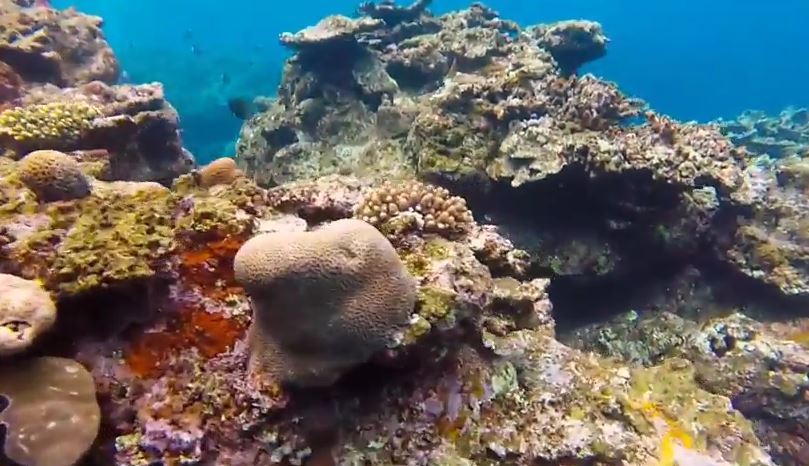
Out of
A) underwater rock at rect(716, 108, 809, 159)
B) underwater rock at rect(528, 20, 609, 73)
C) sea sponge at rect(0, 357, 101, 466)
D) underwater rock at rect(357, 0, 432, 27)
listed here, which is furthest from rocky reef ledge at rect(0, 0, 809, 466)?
underwater rock at rect(716, 108, 809, 159)

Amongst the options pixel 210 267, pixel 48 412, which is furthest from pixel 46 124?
pixel 48 412

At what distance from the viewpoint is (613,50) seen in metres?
66.1

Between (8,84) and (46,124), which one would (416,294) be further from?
(8,84)

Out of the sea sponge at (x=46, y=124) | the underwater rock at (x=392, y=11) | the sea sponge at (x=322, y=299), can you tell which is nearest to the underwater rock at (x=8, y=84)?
the sea sponge at (x=46, y=124)

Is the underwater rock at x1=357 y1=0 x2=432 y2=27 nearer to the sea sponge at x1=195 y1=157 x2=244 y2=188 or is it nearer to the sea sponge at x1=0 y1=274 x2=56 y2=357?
the sea sponge at x1=195 y1=157 x2=244 y2=188

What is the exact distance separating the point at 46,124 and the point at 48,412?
4.10 metres

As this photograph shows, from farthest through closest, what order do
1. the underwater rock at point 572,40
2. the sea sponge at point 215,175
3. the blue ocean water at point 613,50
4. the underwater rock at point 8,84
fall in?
the blue ocean water at point 613,50
the underwater rock at point 572,40
the underwater rock at point 8,84
the sea sponge at point 215,175

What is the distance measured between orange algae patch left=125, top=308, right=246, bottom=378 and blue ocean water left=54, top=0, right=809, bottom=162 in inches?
609

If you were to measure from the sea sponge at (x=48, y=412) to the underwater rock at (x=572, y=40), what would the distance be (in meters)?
10.1

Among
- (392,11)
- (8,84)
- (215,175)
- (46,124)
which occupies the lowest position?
(215,175)

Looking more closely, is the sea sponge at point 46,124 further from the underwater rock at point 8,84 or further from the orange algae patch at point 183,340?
the orange algae patch at point 183,340

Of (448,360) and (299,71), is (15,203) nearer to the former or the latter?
(448,360)

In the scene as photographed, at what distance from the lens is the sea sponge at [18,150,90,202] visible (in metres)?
4.17

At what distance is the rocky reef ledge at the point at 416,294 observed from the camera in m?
3.16
